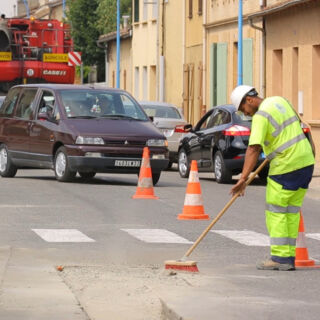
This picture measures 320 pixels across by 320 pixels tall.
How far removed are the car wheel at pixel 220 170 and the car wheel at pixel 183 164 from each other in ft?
5.85

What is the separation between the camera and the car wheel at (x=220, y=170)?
23.8 metres

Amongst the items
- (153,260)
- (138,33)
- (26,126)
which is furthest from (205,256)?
(138,33)

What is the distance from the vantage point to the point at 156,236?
46.9ft

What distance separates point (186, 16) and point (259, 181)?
24894 mm

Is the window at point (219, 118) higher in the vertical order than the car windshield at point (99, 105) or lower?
lower

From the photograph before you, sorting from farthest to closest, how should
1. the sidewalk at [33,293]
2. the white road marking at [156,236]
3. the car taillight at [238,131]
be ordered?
the car taillight at [238,131]
the white road marking at [156,236]
the sidewalk at [33,293]

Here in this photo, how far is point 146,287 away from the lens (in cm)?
1007

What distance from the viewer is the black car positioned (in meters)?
23.5

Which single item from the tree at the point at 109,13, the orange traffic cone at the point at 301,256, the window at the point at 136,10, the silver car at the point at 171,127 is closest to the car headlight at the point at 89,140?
the silver car at the point at 171,127

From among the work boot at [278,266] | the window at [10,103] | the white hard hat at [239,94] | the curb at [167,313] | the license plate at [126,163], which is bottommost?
the work boot at [278,266]

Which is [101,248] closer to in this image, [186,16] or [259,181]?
[259,181]

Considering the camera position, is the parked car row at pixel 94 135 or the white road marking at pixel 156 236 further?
the parked car row at pixel 94 135

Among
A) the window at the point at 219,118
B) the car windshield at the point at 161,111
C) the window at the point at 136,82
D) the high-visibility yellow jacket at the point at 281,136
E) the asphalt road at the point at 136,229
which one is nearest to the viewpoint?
the high-visibility yellow jacket at the point at 281,136

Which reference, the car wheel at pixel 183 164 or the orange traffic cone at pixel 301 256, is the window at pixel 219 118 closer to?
the car wheel at pixel 183 164
